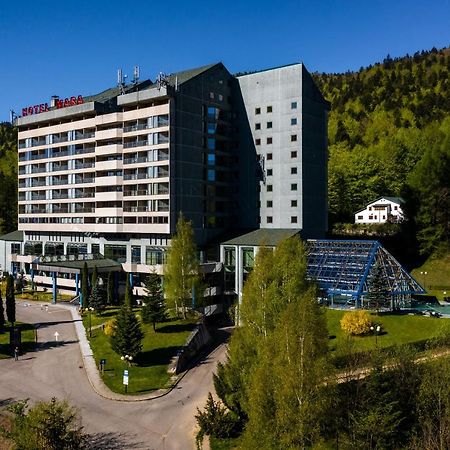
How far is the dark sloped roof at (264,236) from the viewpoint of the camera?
74.1 m


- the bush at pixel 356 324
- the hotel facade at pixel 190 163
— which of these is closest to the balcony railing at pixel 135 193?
the hotel facade at pixel 190 163

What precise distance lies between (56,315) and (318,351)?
55204mm

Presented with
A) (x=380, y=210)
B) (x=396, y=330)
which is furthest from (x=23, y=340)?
A: (x=380, y=210)

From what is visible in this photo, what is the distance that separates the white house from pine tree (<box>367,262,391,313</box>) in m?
58.3

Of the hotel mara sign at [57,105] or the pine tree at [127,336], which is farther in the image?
the hotel mara sign at [57,105]

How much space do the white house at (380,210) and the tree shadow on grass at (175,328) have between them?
226 feet

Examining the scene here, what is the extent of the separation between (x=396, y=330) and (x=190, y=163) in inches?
1566

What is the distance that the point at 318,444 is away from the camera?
24.1 meters

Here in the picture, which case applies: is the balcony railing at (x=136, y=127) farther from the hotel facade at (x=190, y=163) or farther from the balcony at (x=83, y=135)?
the balcony at (x=83, y=135)

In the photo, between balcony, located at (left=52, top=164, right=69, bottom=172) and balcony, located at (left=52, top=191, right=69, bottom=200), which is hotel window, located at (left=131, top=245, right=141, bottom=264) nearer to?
balcony, located at (left=52, top=191, right=69, bottom=200)

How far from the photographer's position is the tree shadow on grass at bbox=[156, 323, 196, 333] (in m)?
59.5

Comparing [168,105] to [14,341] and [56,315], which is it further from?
[14,341]

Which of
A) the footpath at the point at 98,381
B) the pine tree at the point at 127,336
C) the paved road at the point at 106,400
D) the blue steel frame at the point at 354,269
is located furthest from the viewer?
the blue steel frame at the point at 354,269

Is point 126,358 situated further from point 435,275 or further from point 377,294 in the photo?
point 435,275
